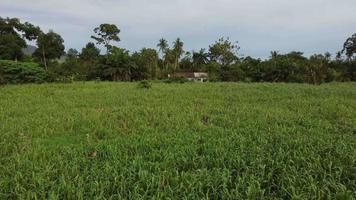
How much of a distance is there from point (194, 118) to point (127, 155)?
323cm

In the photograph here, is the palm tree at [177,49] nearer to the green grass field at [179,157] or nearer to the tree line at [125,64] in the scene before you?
the tree line at [125,64]

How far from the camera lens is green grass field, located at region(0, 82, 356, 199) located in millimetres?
3537

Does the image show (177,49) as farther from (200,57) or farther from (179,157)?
(179,157)

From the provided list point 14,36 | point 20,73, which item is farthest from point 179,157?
point 14,36

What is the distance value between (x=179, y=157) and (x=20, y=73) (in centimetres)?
1969

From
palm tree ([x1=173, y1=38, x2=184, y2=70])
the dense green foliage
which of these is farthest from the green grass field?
palm tree ([x1=173, y1=38, x2=184, y2=70])

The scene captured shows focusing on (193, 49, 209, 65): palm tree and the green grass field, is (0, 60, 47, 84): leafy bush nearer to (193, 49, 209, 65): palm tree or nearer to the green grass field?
the green grass field

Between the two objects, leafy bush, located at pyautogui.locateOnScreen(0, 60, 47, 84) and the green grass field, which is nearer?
the green grass field

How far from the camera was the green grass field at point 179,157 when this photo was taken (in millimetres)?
3537

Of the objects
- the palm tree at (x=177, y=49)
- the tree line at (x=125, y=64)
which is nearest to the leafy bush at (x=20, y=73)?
the tree line at (x=125, y=64)

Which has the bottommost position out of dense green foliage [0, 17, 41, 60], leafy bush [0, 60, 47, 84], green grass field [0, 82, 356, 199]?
green grass field [0, 82, 356, 199]

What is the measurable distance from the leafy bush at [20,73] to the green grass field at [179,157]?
Result: 1442 cm

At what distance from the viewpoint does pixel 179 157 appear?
457 cm

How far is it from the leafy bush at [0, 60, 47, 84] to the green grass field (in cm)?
1442
